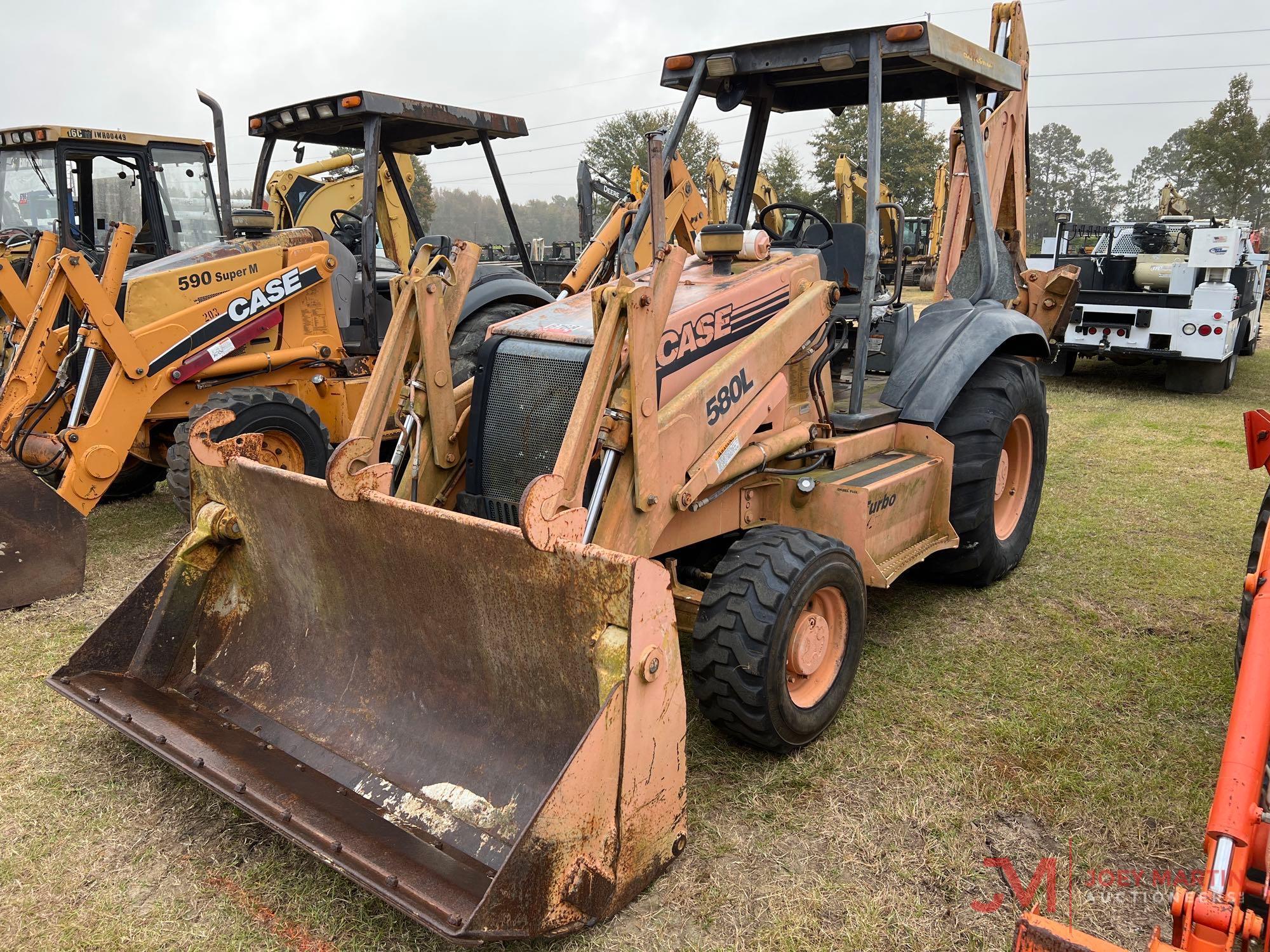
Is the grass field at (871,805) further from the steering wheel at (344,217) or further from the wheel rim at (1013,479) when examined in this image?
the steering wheel at (344,217)

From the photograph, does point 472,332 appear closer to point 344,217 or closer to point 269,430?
point 269,430

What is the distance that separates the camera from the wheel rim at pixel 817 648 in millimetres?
3182

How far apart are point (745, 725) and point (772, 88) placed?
322 centimetres

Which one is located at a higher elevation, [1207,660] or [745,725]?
[745,725]

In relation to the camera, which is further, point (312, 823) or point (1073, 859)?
point (1073, 859)

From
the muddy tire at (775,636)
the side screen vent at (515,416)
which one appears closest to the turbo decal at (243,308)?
the side screen vent at (515,416)

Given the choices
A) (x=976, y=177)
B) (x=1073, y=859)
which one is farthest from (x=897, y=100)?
(x=1073, y=859)

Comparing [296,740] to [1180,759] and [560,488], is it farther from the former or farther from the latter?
[1180,759]

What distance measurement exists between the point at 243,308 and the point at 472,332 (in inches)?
57.1

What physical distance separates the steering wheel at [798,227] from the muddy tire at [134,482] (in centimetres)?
460

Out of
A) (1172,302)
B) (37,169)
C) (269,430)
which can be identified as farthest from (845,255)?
(1172,302)

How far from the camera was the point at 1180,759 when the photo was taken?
3316 millimetres

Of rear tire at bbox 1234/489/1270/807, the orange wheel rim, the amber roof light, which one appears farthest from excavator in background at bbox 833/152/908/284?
the orange wheel rim

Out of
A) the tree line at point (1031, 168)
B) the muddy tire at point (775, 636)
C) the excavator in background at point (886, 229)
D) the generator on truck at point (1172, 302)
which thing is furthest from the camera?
the tree line at point (1031, 168)
